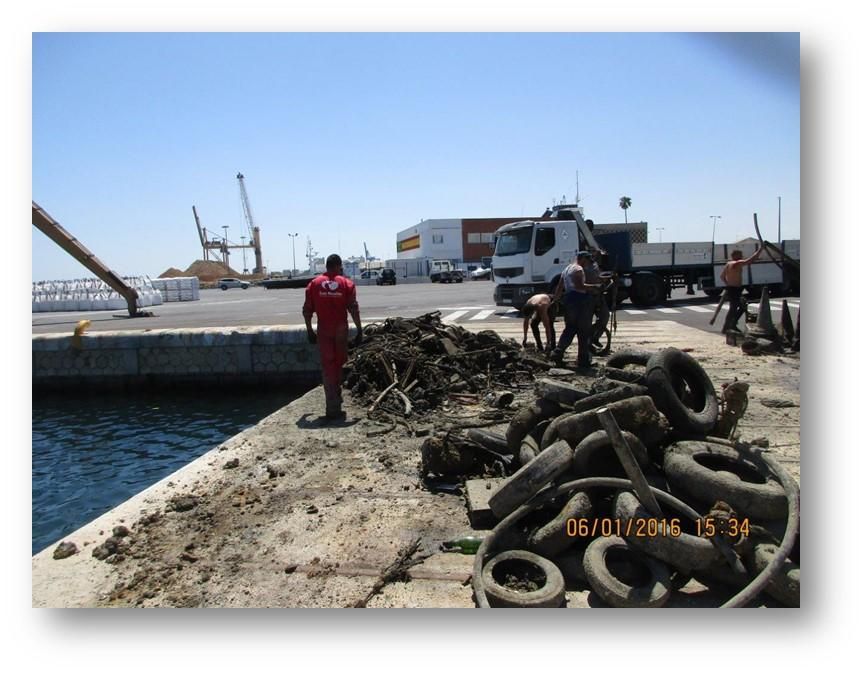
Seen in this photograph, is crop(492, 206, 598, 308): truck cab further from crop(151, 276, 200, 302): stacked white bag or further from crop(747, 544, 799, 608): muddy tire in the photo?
crop(151, 276, 200, 302): stacked white bag

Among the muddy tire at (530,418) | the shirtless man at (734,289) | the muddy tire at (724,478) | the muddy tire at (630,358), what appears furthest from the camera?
the shirtless man at (734,289)

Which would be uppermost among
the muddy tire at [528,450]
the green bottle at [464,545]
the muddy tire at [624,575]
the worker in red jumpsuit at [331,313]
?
the worker in red jumpsuit at [331,313]

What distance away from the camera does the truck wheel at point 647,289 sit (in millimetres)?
22922

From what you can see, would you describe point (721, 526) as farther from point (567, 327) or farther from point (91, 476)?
point (91, 476)

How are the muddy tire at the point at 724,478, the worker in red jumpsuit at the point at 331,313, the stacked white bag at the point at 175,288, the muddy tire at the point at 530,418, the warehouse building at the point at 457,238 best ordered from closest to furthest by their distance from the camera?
the muddy tire at the point at 724,478 → the muddy tire at the point at 530,418 → the worker in red jumpsuit at the point at 331,313 → the stacked white bag at the point at 175,288 → the warehouse building at the point at 457,238

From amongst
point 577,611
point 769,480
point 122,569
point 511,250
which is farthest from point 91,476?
point 511,250

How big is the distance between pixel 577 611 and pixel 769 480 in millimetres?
1570

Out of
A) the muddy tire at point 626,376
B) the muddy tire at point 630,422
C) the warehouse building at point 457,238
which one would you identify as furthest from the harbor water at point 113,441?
the warehouse building at point 457,238

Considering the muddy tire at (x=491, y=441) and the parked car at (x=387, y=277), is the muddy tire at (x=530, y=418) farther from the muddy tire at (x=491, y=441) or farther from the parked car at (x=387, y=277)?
the parked car at (x=387, y=277)

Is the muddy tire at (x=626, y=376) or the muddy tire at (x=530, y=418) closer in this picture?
the muddy tire at (x=626, y=376)

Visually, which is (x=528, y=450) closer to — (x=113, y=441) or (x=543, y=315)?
(x=543, y=315)

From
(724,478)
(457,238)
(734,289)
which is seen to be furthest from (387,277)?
(724,478)

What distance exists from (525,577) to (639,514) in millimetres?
733

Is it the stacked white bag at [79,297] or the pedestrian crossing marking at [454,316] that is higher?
the stacked white bag at [79,297]
